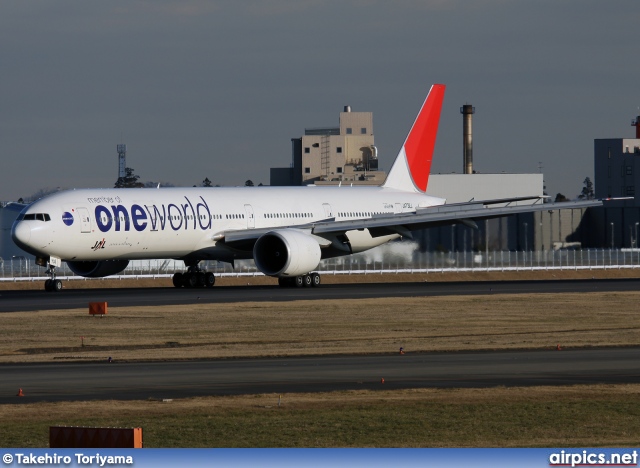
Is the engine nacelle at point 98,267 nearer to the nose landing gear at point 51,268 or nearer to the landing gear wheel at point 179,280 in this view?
the nose landing gear at point 51,268

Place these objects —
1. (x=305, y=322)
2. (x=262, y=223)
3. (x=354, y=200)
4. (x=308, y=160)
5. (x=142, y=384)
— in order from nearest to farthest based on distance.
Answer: (x=142, y=384), (x=305, y=322), (x=262, y=223), (x=354, y=200), (x=308, y=160)

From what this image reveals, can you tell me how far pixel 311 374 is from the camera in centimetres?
2441

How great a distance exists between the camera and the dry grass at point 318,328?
3031cm

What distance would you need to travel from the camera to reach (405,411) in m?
19.3

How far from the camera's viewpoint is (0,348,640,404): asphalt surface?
2216 centimetres

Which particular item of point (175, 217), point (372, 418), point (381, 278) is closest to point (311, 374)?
point (372, 418)

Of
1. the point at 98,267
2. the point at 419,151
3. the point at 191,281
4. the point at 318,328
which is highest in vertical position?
the point at 419,151

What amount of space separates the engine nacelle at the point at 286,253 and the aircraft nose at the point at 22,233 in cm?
931

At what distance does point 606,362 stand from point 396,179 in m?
40.1

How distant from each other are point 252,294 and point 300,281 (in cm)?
579

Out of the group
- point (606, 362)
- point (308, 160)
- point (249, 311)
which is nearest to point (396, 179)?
point (249, 311)

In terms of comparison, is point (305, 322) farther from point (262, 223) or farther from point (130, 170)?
point (130, 170)

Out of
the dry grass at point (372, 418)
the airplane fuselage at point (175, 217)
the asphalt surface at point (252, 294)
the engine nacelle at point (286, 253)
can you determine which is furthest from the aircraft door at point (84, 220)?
the dry grass at point (372, 418)

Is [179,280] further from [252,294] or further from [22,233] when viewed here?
[22,233]
